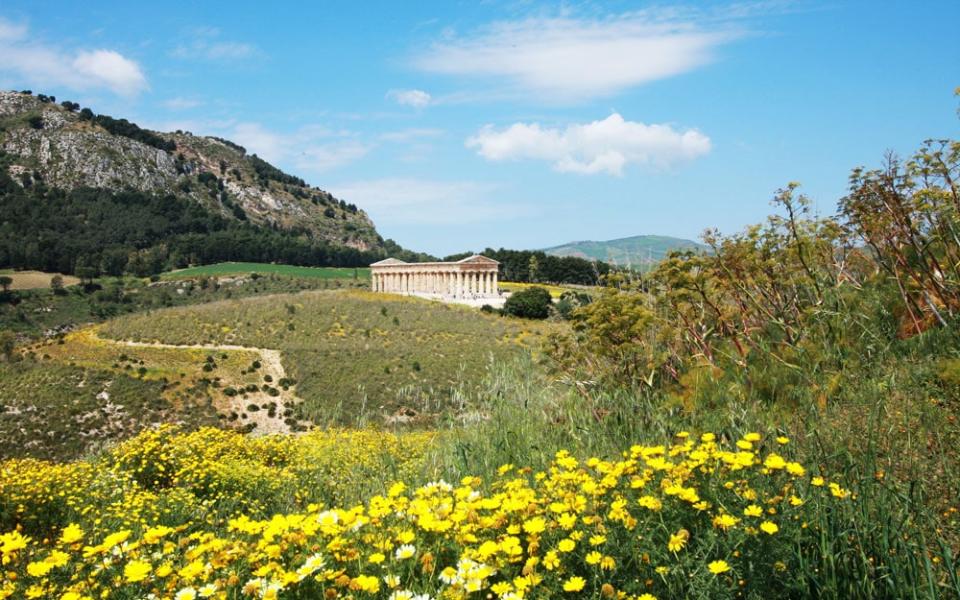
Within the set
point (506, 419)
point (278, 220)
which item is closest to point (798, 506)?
point (506, 419)

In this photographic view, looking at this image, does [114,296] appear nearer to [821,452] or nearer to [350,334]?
[350,334]

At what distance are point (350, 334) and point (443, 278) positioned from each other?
1132 inches

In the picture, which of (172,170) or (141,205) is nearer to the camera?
(141,205)

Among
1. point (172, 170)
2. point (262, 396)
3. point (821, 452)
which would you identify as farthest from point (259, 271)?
point (821, 452)

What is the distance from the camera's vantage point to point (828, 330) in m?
5.50

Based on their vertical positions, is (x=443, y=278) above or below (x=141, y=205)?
below

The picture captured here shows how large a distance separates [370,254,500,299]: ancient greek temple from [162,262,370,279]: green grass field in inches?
626

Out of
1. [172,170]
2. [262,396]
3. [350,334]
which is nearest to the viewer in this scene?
[262,396]

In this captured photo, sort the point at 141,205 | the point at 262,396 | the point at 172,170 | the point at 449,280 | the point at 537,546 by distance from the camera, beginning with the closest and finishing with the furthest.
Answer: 1. the point at 537,546
2. the point at 262,396
3. the point at 449,280
4. the point at 141,205
5. the point at 172,170

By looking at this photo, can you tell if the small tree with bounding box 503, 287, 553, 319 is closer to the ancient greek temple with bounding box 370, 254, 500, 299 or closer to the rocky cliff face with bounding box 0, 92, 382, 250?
the ancient greek temple with bounding box 370, 254, 500, 299

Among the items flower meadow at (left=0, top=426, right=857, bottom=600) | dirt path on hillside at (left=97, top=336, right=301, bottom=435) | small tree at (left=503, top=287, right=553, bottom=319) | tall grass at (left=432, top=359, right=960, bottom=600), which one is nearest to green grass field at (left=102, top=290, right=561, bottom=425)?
dirt path on hillside at (left=97, top=336, right=301, bottom=435)

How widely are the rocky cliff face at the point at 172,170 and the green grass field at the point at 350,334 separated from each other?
94231 millimetres

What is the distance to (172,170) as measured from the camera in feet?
519

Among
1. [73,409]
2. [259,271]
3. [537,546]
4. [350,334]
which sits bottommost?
[73,409]
